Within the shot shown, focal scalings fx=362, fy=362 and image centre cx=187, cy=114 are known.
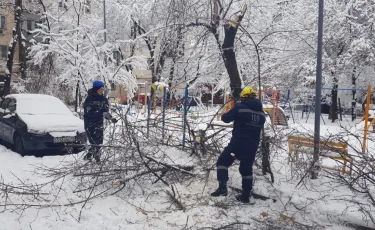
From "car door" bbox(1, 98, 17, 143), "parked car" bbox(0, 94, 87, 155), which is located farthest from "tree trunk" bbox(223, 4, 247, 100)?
"car door" bbox(1, 98, 17, 143)

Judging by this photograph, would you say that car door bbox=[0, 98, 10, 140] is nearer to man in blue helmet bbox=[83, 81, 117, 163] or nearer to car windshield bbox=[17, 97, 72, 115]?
car windshield bbox=[17, 97, 72, 115]

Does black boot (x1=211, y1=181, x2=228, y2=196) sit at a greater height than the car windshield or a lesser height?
lesser

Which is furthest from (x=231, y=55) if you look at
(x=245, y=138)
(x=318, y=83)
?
(x=245, y=138)

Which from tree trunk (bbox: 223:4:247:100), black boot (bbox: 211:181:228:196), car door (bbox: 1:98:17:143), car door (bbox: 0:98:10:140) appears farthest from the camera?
car door (bbox: 0:98:10:140)

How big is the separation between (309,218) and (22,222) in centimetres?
367

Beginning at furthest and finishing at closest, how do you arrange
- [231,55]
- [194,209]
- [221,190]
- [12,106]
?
[12,106] → [231,55] → [221,190] → [194,209]

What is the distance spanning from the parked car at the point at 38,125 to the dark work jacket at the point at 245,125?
391 centimetres

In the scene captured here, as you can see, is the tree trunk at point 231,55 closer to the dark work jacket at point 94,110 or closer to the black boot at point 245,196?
the black boot at point 245,196

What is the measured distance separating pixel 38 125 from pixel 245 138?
5.14m

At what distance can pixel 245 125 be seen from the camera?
5.29m

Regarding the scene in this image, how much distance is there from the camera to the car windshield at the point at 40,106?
920 cm

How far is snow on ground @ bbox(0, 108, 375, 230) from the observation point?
452cm

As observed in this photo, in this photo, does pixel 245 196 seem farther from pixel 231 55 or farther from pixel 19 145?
pixel 19 145

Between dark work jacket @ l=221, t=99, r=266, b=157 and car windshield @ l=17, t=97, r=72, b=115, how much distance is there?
589 cm
